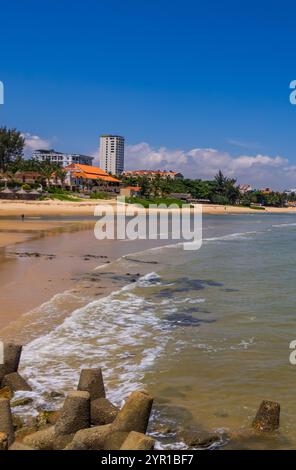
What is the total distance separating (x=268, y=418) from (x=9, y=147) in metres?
123

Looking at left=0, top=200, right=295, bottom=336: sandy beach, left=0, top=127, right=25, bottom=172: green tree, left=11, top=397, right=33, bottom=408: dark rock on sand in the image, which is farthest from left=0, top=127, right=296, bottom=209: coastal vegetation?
left=11, top=397, right=33, bottom=408: dark rock on sand

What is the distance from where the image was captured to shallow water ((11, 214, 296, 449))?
26.2 ft

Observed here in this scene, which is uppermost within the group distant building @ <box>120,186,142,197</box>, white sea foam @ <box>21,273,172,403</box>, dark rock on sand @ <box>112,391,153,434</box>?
distant building @ <box>120,186,142,197</box>

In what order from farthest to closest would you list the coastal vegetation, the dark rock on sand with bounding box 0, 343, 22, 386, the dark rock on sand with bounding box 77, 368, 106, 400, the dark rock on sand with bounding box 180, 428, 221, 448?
the coastal vegetation < the dark rock on sand with bounding box 0, 343, 22, 386 < the dark rock on sand with bounding box 77, 368, 106, 400 < the dark rock on sand with bounding box 180, 428, 221, 448

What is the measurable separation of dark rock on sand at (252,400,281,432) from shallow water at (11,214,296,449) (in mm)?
139

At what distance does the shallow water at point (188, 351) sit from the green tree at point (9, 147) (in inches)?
4276

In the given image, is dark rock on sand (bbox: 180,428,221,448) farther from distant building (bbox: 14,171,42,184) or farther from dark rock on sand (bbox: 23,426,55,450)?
distant building (bbox: 14,171,42,184)

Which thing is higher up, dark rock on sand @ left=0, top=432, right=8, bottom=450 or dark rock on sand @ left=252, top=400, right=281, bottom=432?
dark rock on sand @ left=0, top=432, right=8, bottom=450

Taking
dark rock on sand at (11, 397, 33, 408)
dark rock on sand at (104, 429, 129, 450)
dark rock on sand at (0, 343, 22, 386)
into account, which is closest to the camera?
dark rock on sand at (104, 429, 129, 450)

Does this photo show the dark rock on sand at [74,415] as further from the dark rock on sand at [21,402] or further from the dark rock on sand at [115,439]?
the dark rock on sand at [21,402]

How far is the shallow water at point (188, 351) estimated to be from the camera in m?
7.98

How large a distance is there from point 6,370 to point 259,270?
1739cm

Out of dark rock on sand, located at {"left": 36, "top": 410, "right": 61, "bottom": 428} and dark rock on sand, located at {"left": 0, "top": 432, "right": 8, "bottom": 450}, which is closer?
dark rock on sand, located at {"left": 0, "top": 432, "right": 8, "bottom": 450}
